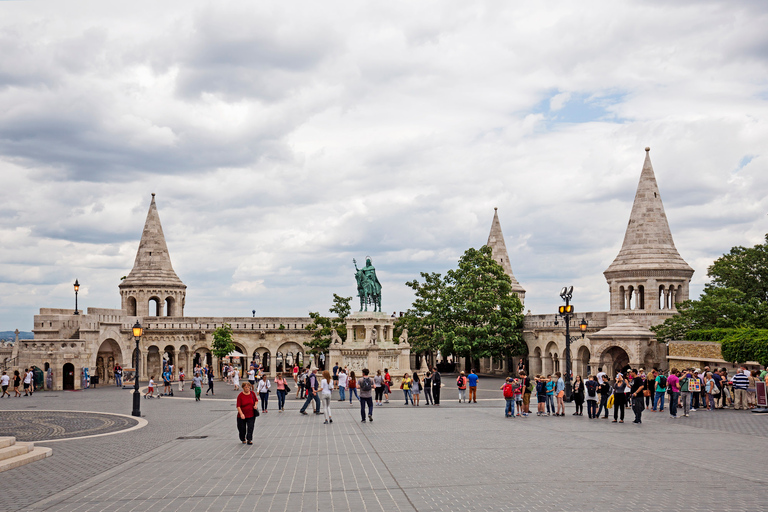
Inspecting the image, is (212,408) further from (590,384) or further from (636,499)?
(636,499)

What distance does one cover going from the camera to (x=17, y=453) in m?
13.4

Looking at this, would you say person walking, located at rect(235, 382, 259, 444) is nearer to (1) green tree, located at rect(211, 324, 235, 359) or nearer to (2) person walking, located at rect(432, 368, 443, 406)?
(2) person walking, located at rect(432, 368, 443, 406)

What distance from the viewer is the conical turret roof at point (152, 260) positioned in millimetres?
55531

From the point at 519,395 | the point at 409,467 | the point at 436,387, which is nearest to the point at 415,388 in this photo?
the point at 436,387

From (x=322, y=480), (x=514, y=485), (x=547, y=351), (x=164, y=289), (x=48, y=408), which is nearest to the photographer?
(x=514, y=485)

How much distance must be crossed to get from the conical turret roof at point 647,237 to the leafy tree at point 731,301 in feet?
10.6

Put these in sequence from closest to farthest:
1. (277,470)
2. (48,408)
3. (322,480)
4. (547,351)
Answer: (322,480) < (277,470) < (48,408) < (547,351)

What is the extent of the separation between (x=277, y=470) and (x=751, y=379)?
56.3ft

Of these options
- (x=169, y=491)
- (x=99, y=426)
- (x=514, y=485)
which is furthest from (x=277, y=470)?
(x=99, y=426)

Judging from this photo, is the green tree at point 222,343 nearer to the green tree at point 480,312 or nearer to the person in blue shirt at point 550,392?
the green tree at point 480,312

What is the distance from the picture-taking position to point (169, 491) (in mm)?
10094

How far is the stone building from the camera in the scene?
40.2 metres

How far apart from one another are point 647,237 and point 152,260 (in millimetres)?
36881

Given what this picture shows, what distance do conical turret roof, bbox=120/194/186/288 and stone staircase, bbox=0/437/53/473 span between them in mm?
42905
